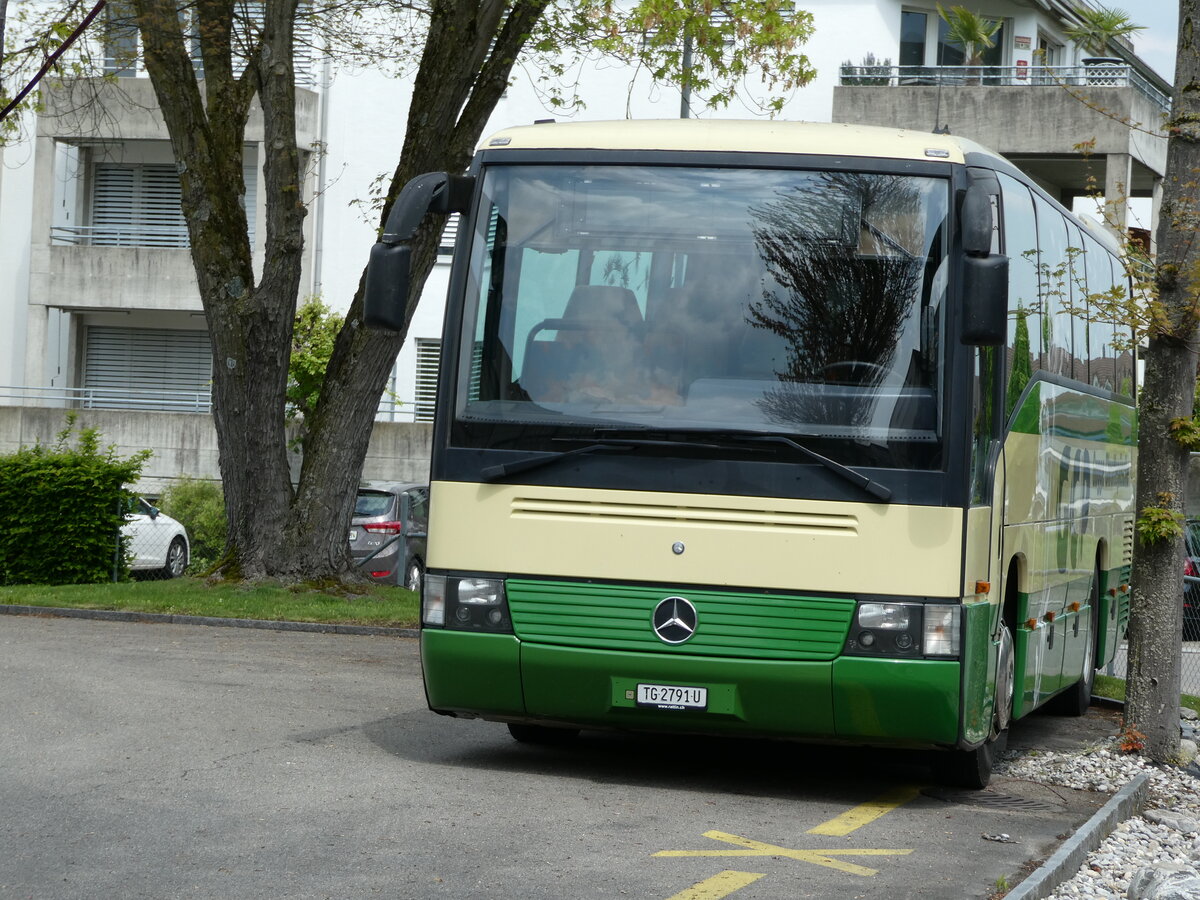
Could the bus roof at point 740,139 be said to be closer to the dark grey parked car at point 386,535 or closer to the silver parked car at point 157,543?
the dark grey parked car at point 386,535

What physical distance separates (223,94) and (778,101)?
21.4 ft

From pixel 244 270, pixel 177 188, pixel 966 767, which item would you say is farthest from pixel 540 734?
pixel 177 188

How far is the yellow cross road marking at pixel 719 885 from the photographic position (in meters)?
6.37

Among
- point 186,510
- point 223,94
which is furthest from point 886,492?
point 186,510

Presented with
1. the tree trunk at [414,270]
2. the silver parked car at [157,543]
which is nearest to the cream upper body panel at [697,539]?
the tree trunk at [414,270]

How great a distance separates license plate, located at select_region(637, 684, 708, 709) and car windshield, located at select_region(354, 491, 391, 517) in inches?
603

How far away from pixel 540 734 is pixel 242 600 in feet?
29.5

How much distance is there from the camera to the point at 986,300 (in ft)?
26.9

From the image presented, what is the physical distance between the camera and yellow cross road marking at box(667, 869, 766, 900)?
20.9ft

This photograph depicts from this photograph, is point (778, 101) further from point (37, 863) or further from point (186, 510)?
point (186, 510)

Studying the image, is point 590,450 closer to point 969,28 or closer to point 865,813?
point 865,813

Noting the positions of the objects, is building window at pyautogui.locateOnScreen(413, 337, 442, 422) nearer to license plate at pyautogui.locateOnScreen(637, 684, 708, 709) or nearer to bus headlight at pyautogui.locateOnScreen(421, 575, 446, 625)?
bus headlight at pyautogui.locateOnScreen(421, 575, 446, 625)

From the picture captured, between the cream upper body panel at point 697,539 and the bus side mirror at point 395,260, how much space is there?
923 millimetres

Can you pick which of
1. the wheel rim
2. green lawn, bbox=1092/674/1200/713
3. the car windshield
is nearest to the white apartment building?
the wheel rim
